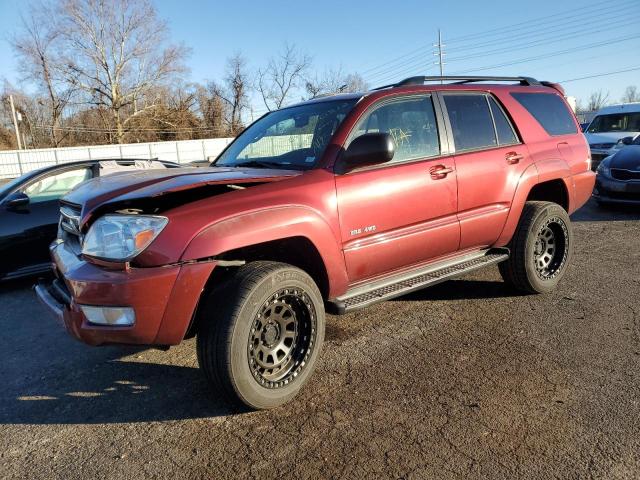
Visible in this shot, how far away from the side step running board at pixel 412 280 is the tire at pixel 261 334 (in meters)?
0.32

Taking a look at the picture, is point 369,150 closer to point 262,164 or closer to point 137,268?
point 262,164

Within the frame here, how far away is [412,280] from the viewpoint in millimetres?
3639

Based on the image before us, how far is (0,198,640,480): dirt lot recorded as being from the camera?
92.5 inches

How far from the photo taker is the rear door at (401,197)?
3221 mm

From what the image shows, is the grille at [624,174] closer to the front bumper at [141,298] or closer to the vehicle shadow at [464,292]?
the vehicle shadow at [464,292]

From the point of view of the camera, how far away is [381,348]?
3.61m

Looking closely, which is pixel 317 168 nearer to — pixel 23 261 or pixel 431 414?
pixel 431 414

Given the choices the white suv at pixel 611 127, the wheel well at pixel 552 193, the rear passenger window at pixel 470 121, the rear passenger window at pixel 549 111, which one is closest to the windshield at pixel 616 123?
the white suv at pixel 611 127

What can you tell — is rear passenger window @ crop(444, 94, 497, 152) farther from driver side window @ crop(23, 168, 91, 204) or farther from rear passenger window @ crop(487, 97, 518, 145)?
driver side window @ crop(23, 168, 91, 204)

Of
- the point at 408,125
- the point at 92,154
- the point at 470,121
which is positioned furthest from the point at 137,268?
the point at 92,154

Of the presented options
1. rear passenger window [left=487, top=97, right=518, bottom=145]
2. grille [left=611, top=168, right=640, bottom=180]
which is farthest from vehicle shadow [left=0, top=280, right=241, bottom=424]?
grille [left=611, top=168, right=640, bottom=180]

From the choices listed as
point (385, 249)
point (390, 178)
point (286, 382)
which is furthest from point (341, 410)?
point (390, 178)

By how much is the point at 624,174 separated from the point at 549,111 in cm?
466

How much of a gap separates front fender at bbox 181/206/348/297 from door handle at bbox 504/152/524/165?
6.68ft
